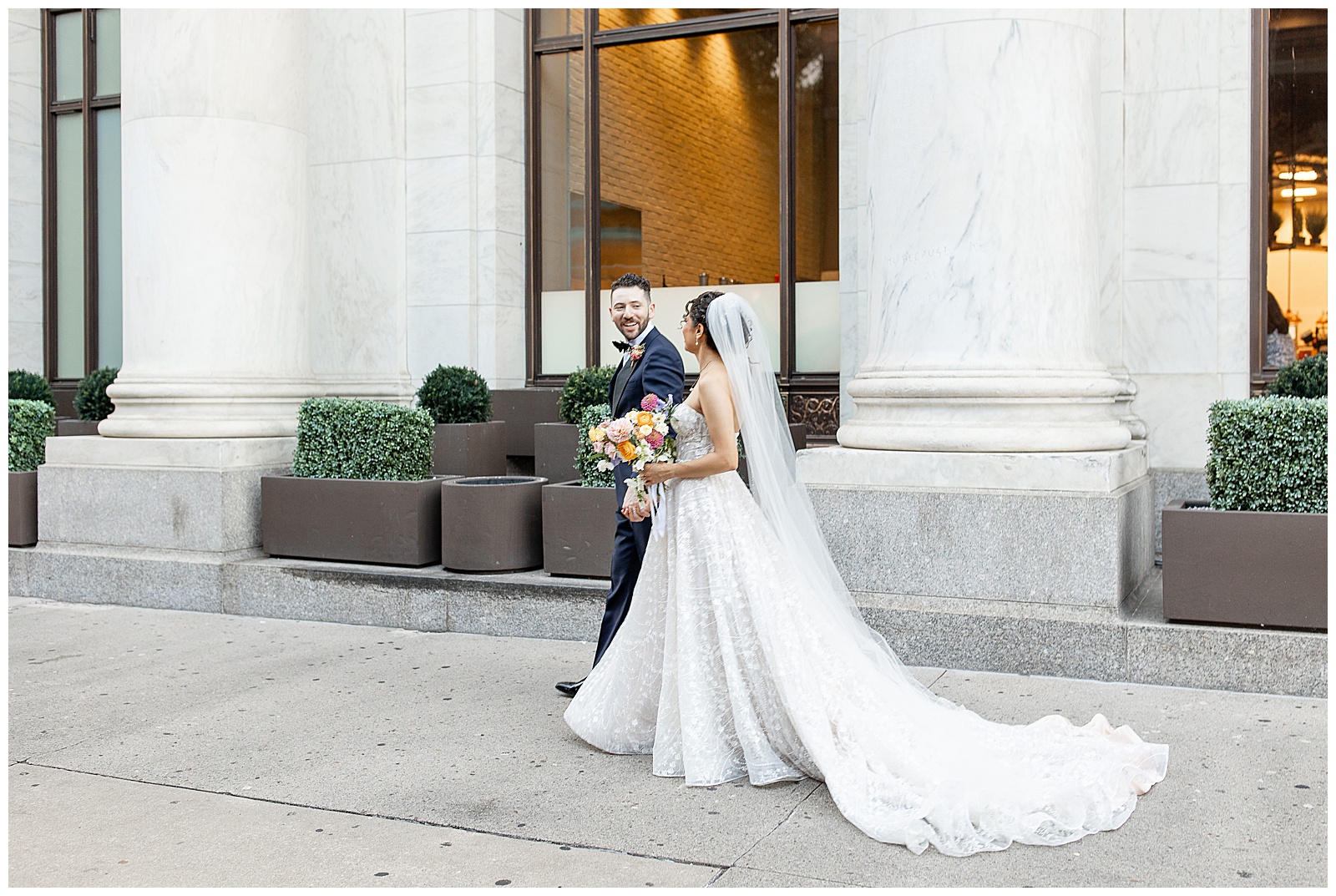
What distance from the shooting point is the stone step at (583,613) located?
602cm

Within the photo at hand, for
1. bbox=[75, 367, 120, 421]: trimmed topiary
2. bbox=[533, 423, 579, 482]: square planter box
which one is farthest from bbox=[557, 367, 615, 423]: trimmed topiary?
bbox=[75, 367, 120, 421]: trimmed topiary

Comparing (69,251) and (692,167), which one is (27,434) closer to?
(69,251)

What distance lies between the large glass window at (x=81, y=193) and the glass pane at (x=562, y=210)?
20.8 feet

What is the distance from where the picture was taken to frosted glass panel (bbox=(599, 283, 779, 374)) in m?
10.7

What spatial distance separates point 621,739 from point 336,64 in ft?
26.0

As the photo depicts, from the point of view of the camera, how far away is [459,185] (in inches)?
426

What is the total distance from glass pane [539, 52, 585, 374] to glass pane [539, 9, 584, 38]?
215mm

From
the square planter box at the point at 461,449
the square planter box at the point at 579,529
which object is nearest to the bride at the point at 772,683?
the square planter box at the point at 579,529

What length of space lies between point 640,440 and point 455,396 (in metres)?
5.26

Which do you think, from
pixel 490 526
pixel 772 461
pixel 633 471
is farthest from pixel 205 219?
pixel 772 461

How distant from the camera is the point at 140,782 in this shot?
16.1 feet

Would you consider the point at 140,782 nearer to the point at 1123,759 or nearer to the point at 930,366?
the point at 1123,759

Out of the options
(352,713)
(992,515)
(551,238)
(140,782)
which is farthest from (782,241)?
(140,782)

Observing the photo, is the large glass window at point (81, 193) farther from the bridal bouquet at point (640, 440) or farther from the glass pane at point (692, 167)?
the bridal bouquet at point (640, 440)
